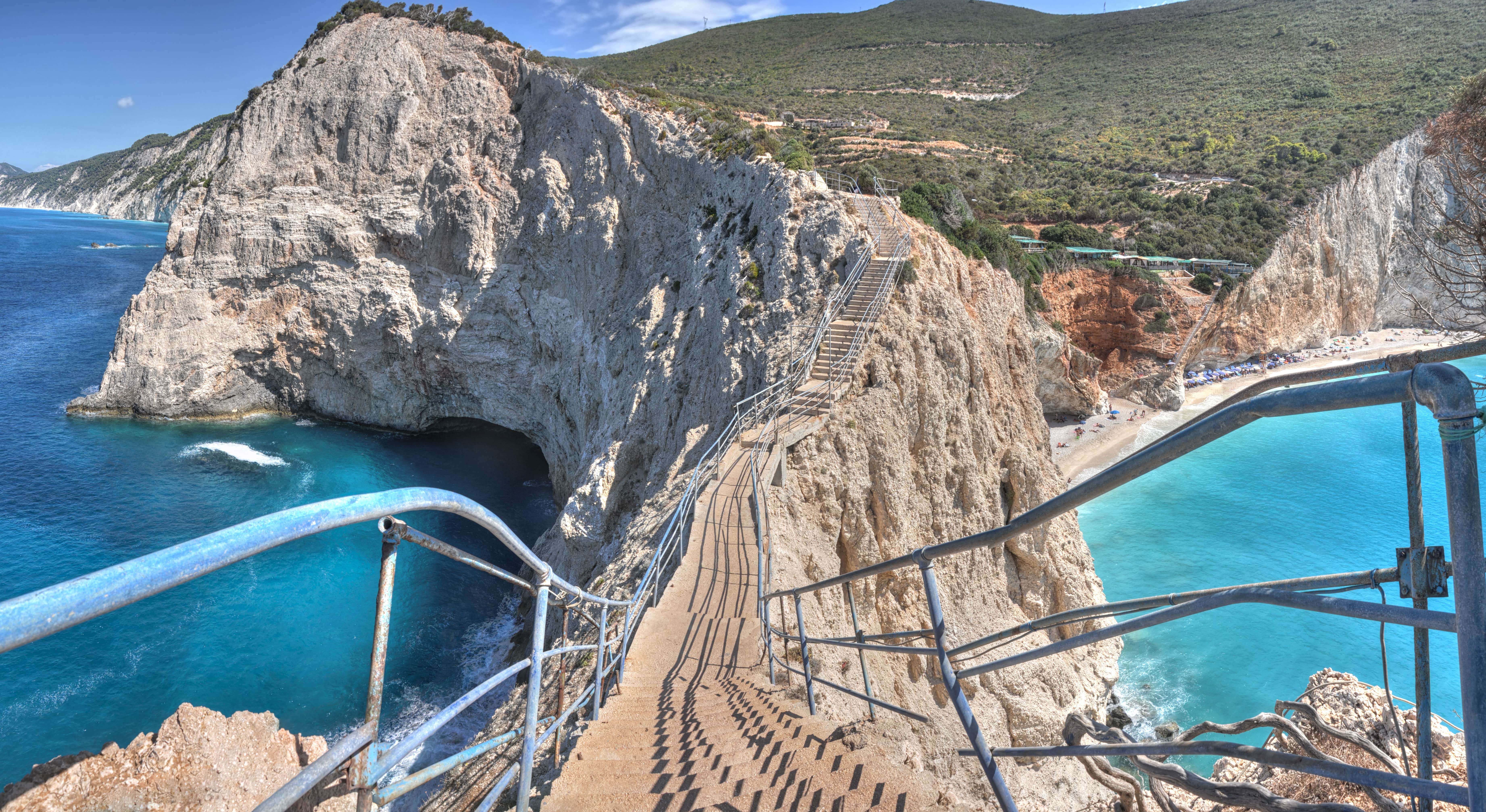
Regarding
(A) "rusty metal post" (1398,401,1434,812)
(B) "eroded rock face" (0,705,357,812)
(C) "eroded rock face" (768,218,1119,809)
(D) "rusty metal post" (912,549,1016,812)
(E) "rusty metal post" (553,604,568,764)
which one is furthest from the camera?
(C) "eroded rock face" (768,218,1119,809)

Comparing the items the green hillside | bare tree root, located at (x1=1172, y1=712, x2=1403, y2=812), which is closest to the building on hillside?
the green hillside

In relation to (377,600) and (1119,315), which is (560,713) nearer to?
(377,600)

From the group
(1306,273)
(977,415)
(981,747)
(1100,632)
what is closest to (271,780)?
(981,747)

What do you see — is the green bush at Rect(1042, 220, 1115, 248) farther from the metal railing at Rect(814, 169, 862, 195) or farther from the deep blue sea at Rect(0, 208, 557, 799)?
the deep blue sea at Rect(0, 208, 557, 799)

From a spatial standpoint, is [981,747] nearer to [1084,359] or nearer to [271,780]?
[271,780]

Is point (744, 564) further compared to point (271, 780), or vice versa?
point (744, 564)

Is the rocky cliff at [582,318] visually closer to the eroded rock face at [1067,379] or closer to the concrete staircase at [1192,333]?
the eroded rock face at [1067,379]

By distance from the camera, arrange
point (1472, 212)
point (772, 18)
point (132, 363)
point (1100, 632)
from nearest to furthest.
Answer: point (1100, 632) → point (1472, 212) → point (132, 363) → point (772, 18)
